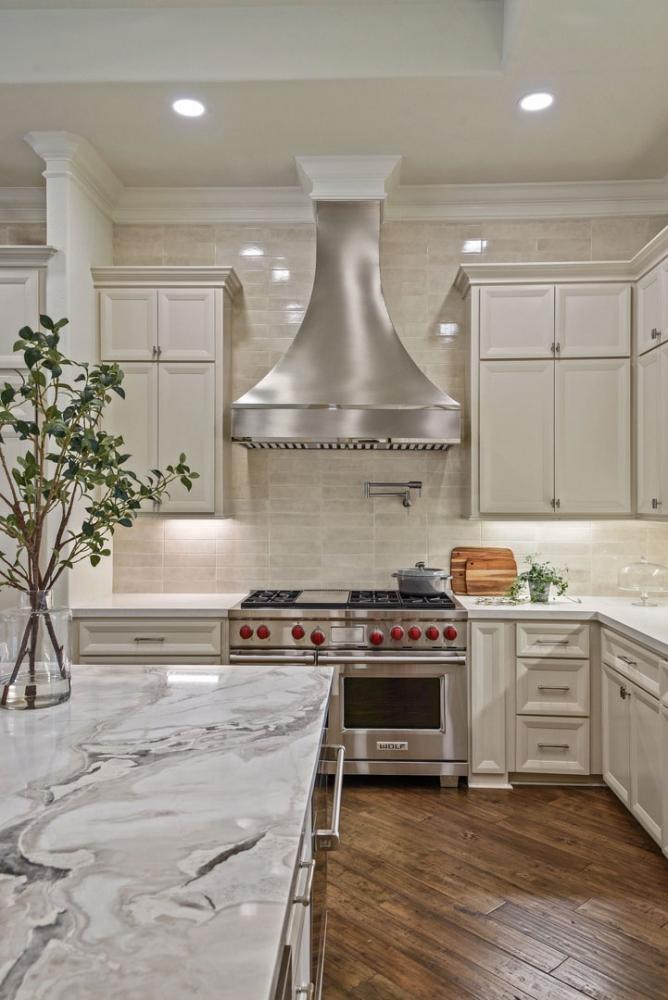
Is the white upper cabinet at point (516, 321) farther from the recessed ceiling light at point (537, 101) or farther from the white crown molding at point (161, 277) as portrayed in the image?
the white crown molding at point (161, 277)

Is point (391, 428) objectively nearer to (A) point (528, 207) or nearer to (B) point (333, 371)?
(B) point (333, 371)

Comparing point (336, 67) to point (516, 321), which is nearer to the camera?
point (336, 67)

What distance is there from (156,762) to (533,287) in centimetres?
316

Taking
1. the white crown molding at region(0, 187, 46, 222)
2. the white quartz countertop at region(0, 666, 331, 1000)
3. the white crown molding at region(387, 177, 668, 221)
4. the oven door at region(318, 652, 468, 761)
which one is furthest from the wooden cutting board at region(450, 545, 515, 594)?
the white crown molding at region(0, 187, 46, 222)

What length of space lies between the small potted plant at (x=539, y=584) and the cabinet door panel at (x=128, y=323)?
2237 millimetres

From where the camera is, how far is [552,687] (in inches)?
132

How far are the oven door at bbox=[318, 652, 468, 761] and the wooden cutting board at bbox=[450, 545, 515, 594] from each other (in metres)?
0.55

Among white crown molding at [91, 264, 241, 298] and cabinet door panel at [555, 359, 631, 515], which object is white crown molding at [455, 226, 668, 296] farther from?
white crown molding at [91, 264, 241, 298]

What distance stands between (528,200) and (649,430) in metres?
1.48

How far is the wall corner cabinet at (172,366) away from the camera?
144 inches

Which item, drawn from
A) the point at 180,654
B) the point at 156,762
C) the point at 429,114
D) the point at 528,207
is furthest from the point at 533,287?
the point at 156,762

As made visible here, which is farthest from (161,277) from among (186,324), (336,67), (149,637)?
(149,637)

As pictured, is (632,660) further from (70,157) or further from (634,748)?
(70,157)

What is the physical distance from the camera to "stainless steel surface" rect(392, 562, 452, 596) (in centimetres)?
358
